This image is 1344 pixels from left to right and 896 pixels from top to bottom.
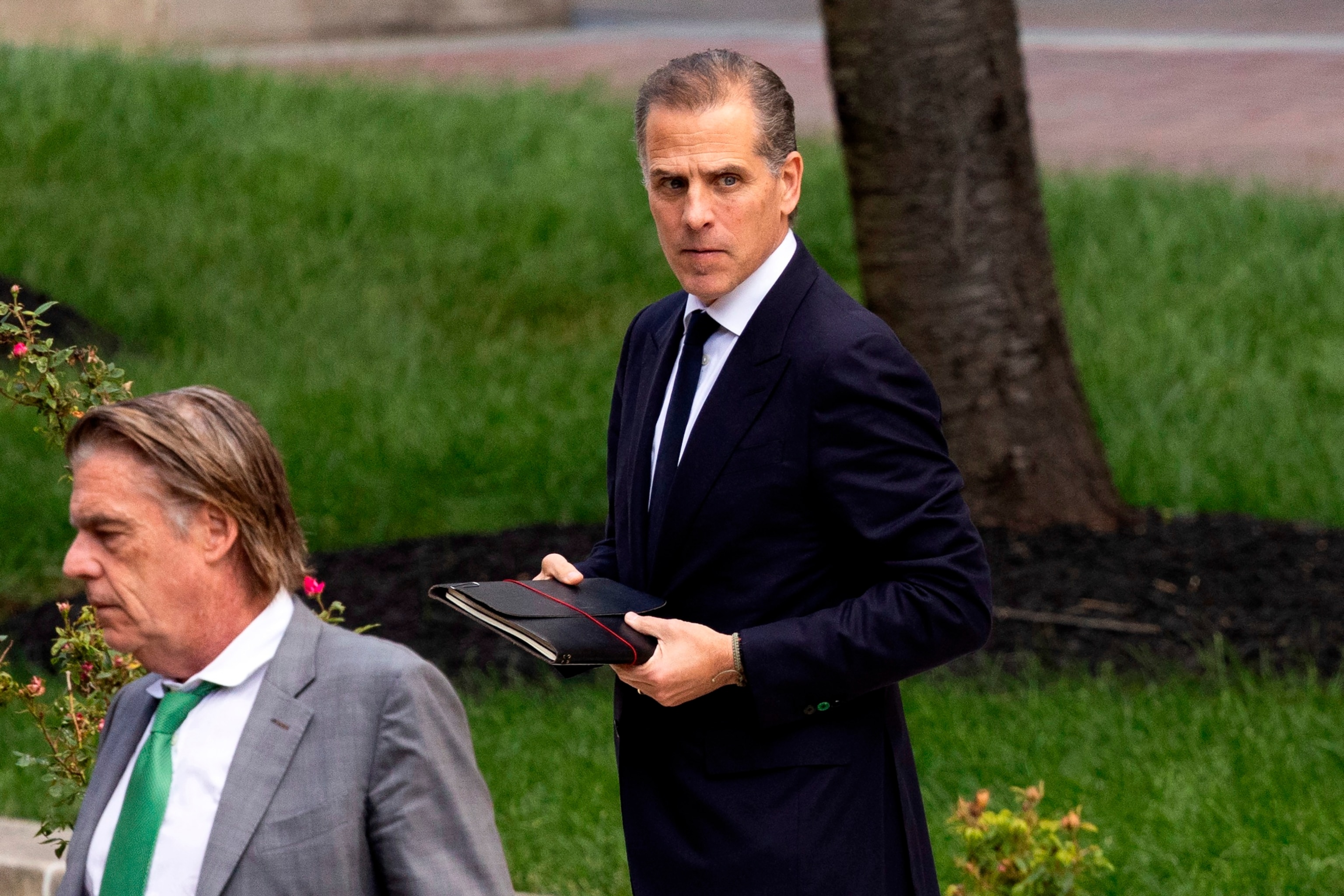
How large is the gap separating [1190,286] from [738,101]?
919 cm

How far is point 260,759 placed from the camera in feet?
7.11

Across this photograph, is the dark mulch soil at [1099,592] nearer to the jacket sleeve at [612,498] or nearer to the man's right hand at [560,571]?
the jacket sleeve at [612,498]

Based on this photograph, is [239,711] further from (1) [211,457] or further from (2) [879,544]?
(2) [879,544]

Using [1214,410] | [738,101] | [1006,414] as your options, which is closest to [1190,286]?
[1214,410]

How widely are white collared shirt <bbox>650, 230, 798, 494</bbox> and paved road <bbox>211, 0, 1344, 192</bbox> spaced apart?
39.2ft

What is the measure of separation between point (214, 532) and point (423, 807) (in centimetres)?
44

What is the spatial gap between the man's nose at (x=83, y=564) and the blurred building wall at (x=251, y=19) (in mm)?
17947

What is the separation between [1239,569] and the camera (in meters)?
7.14

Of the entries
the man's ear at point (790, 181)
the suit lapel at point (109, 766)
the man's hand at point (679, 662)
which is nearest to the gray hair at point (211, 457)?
the suit lapel at point (109, 766)

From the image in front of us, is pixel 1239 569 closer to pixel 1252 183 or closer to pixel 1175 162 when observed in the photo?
pixel 1252 183

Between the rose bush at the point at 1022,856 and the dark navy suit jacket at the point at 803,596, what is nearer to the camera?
the dark navy suit jacket at the point at 803,596

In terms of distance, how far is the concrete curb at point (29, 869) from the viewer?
461 cm

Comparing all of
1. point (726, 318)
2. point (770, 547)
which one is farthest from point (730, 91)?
point (770, 547)

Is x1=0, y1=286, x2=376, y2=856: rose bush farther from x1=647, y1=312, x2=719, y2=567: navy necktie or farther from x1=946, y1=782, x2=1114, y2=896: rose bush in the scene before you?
x1=946, y1=782, x2=1114, y2=896: rose bush
